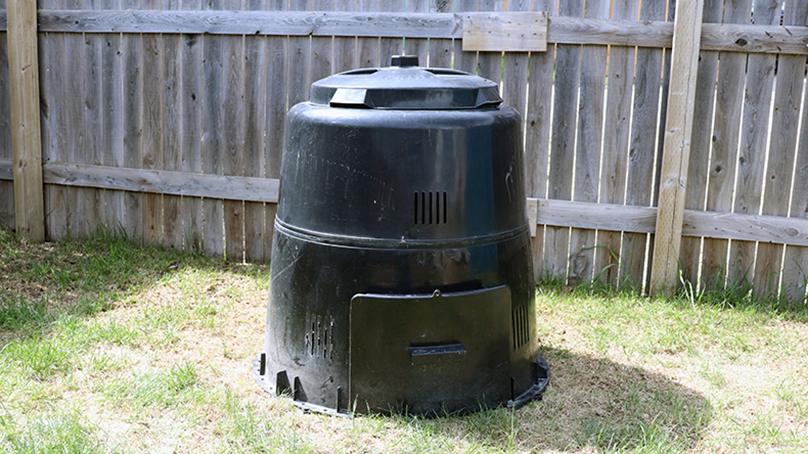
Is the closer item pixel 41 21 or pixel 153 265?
pixel 153 265

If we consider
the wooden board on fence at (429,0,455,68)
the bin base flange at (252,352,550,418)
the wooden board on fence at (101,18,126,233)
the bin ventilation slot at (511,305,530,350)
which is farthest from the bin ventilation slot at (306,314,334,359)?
the wooden board on fence at (101,18,126,233)

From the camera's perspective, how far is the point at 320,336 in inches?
103

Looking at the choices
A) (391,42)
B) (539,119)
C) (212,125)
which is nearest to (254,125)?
(212,125)

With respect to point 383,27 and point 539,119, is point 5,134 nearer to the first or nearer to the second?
point 383,27

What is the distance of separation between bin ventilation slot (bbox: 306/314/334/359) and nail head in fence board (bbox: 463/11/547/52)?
212 cm

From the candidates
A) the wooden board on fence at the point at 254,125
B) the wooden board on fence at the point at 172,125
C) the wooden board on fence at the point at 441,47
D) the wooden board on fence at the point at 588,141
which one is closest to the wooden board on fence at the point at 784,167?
the wooden board on fence at the point at 588,141

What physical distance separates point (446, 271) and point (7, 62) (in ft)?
13.2

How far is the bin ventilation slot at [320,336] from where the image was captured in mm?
2602

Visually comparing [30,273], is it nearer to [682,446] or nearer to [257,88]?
[257,88]

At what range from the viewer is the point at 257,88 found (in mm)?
4484

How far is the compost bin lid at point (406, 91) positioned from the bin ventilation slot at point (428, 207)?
0.31 meters

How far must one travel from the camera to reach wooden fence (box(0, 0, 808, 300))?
389 cm

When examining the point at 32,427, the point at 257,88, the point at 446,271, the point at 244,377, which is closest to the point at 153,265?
the point at 257,88

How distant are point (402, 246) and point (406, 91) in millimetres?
546
